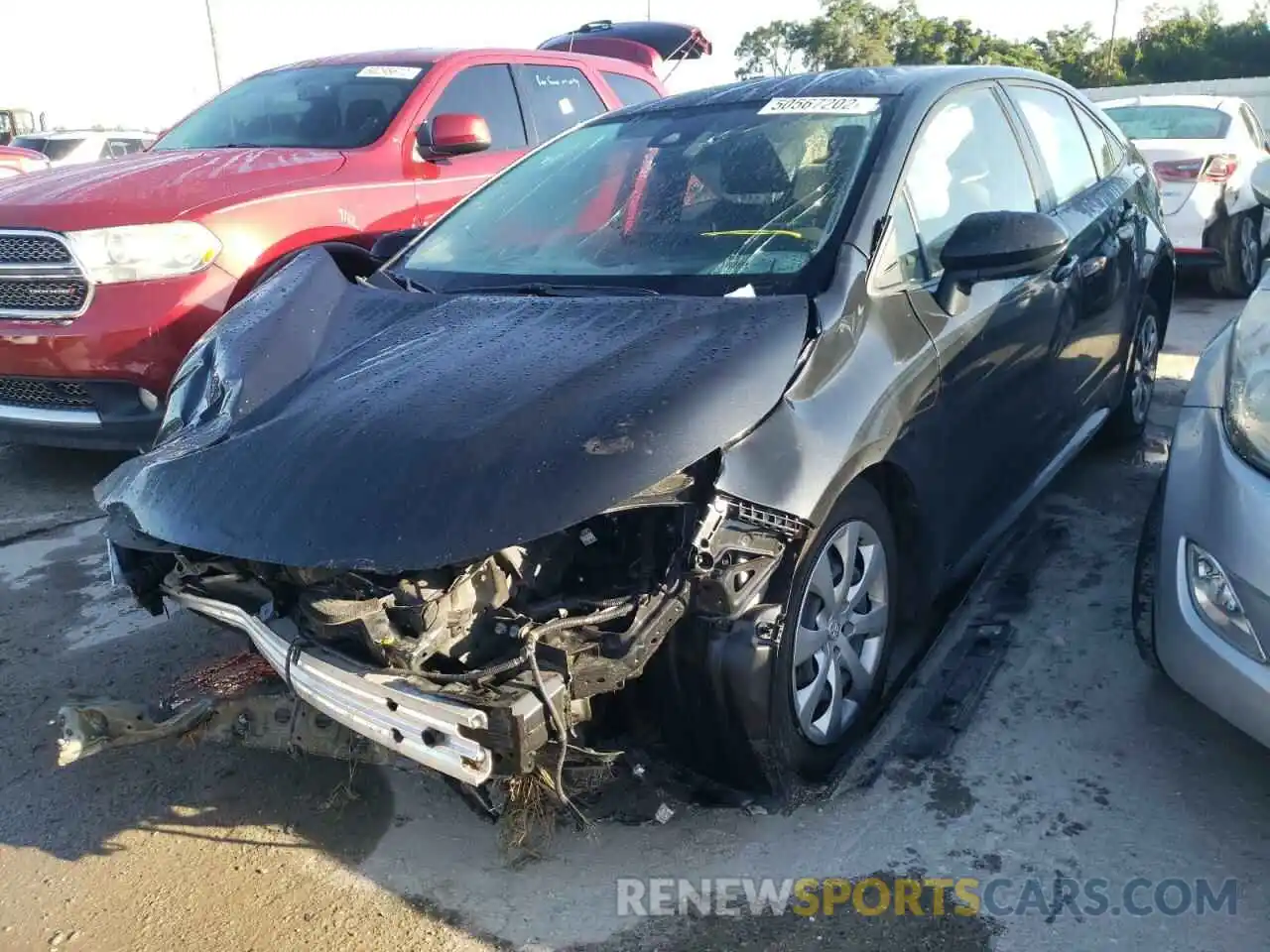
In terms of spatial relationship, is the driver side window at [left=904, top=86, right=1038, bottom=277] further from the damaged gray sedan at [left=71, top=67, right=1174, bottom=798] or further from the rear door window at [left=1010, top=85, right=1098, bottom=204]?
the rear door window at [left=1010, top=85, right=1098, bottom=204]

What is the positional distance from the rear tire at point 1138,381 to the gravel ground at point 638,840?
5.48 ft

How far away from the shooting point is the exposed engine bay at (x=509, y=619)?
6.46 feet

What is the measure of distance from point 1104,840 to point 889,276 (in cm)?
142

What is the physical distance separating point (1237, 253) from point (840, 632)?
286 inches

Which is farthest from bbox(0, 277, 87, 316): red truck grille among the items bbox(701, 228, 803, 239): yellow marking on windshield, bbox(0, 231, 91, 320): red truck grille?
bbox(701, 228, 803, 239): yellow marking on windshield

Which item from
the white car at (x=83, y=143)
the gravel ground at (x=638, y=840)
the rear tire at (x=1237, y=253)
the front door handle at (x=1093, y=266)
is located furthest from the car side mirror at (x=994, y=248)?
the white car at (x=83, y=143)

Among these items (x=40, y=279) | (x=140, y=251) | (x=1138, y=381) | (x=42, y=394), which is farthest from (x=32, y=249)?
(x=1138, y=381)

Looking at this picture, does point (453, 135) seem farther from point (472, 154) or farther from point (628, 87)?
point (628, 87)

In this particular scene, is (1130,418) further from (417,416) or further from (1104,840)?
(417,416)

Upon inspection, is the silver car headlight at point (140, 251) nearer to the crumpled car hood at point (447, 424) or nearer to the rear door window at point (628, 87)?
the crumpled car hood at point (447, 424)

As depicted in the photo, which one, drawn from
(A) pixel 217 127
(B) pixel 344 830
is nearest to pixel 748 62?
(A) pixel 217 127

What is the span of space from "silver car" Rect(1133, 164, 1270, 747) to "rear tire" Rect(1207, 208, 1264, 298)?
6053 millimetres

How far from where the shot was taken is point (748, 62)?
207 feet

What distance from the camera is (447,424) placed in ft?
7.27
